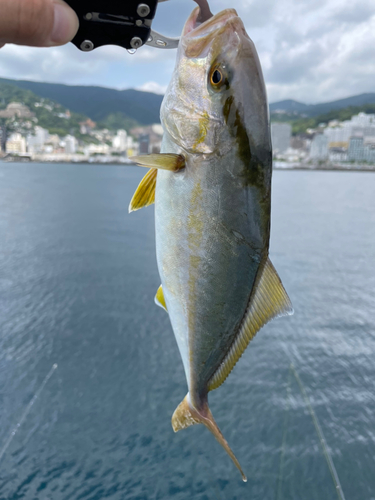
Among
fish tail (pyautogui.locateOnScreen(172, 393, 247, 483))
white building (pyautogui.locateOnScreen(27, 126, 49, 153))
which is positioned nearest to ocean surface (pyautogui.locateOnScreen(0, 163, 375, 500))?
fish tail (pyautogui.locateOnScreen(172, 393, 247, 483))

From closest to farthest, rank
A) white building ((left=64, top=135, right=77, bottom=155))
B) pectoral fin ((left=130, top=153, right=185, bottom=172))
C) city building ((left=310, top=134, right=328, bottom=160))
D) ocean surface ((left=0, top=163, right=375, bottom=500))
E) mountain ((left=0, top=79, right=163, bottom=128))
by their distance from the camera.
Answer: pectoral fin ((left=130, top=153, right=185, bottom=172))
ocean surface ((left=0, top=163, right=375, bottom=500))
mountain ((left=0, top=79, right=163, bottom=128))
white building ((left=64, top=135, right=77, bottom=155))
city building ((left=310, top=134, right=328, bottom=160))

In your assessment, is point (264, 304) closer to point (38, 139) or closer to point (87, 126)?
point (87, 126)

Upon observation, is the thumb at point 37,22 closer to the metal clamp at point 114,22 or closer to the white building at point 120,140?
the metal clamp at point 114,22

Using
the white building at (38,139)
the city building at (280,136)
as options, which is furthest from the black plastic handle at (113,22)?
the city building at (280,136)

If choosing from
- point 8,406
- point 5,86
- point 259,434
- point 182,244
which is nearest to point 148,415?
point 259,434

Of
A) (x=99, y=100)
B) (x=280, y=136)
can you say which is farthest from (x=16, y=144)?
(x=280, y=136)

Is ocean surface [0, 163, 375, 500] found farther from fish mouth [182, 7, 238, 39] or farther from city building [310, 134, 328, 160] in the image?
city building [310, 134, 328, 160]
